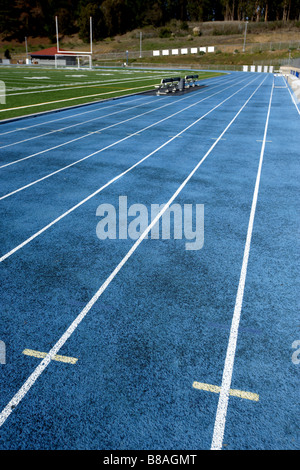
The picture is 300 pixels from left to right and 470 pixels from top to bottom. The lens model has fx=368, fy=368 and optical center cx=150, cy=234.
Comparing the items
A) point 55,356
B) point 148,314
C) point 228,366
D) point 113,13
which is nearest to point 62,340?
point 55,356

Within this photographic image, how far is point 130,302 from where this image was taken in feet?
14.7

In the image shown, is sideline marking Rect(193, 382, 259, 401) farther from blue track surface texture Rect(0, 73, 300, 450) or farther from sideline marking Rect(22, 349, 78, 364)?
sideline marking Rect(22, 349, 78, 364)

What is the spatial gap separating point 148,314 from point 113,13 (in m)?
138

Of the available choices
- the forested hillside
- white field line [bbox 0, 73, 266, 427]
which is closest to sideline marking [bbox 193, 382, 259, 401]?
white field line [bbox 0, 73, 266, 427]

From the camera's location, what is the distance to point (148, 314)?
14.1ft

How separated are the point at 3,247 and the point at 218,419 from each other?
4.10m

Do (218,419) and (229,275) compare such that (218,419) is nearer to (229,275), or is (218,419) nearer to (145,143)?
(229,275)

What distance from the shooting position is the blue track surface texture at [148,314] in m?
3.04

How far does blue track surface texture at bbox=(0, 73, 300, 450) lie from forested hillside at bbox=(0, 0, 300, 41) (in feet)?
418

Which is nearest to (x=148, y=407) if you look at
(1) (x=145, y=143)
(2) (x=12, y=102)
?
(1) (x=145, y=143)

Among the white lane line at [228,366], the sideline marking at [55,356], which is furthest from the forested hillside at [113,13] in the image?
the sideline marking at [55,356]

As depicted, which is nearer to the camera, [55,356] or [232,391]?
[232,391]

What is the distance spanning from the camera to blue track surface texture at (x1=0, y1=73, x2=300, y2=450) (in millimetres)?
3037

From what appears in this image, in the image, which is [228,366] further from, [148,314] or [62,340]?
[62,340]
